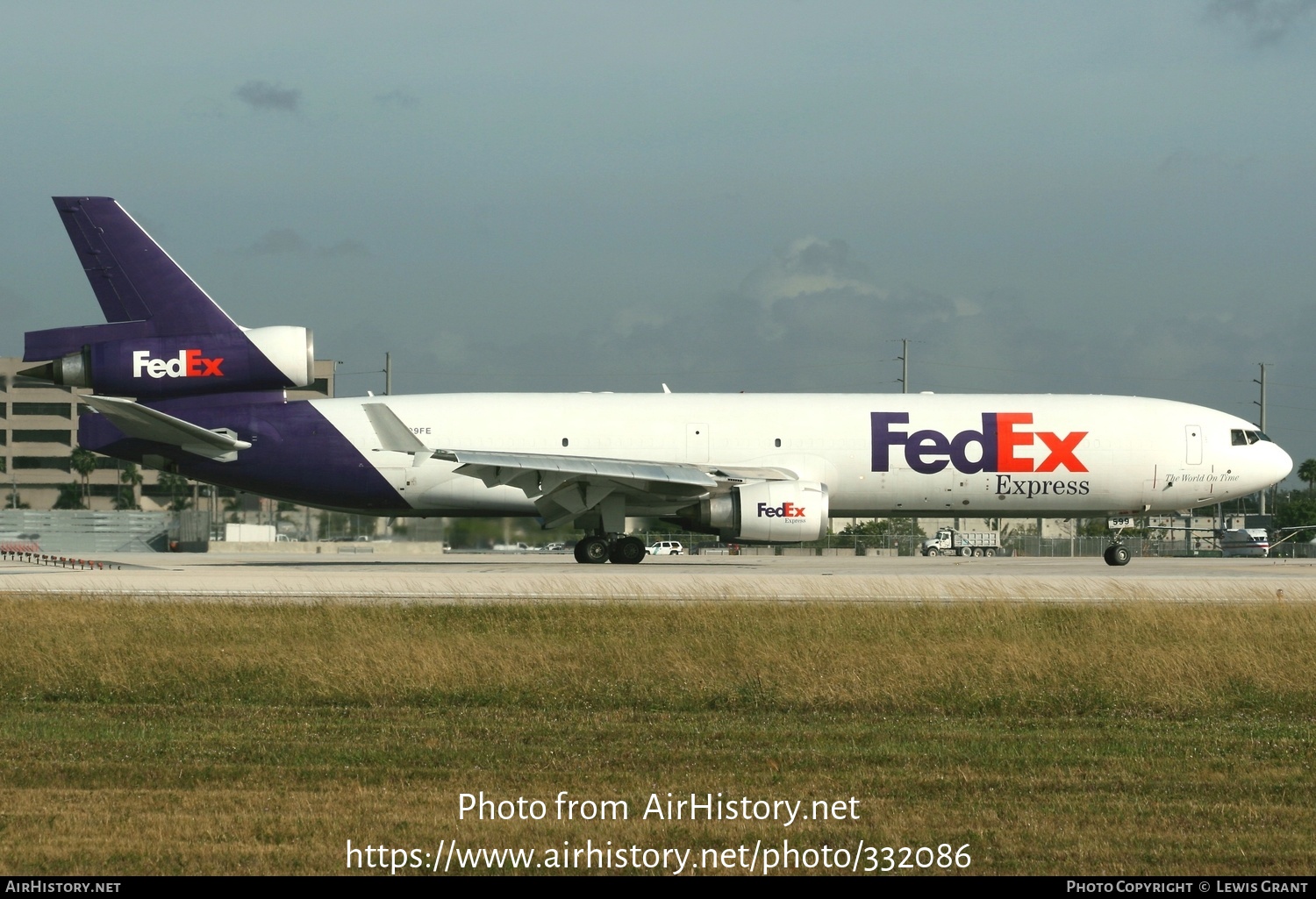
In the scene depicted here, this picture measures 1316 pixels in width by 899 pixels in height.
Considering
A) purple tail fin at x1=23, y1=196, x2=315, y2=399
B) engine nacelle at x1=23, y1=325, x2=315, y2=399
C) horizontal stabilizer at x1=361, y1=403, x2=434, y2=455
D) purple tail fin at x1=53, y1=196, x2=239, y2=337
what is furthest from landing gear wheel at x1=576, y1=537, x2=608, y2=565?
purple tail fin at x1=53, y1=196, x2=239, y2=337

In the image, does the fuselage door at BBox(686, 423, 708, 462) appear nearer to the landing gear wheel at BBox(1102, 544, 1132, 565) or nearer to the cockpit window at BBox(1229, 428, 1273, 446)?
the landing gear wheel at BBox(1102, 544, 1132, 565)

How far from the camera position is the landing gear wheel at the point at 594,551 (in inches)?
1299

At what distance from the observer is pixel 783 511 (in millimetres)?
31047

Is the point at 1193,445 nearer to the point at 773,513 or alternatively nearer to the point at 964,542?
the point at 773,513

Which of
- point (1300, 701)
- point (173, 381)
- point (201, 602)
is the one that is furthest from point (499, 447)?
point (1300, 701)

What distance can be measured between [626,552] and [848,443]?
6.19 metres

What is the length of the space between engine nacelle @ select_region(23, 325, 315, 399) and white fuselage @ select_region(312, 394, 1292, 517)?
5.63 ft

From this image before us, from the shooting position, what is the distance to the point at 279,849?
6.95m

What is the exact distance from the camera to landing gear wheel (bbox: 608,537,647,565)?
32.9 meters

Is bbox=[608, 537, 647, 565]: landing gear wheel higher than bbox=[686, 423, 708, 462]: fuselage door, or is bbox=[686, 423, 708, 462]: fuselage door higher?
bbox=[686, 423, 708, 462]: fuselage door

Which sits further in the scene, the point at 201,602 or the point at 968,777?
the point at 201,602

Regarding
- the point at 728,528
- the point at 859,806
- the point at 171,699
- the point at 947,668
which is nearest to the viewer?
the point at 859,806

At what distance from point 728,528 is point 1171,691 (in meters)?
19.2
